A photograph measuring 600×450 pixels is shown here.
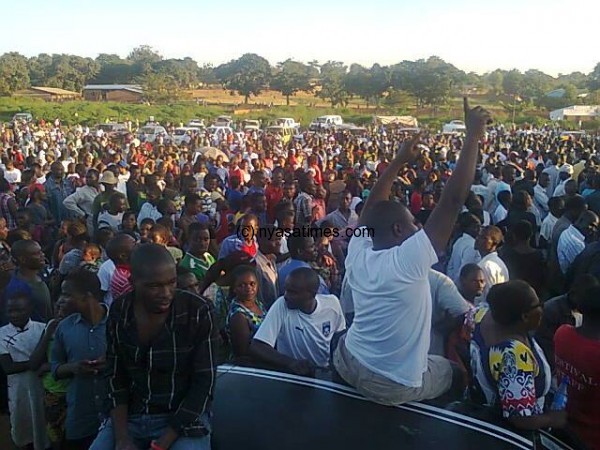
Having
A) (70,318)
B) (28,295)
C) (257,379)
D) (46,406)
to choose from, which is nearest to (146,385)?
(257,379)

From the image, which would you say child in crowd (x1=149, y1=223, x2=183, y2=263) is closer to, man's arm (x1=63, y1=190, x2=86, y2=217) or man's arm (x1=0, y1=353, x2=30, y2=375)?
man's arm (x1=0, y1=353, x2=30, y2=375)

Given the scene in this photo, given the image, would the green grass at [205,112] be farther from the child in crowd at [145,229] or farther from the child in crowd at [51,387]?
the child in crowd at [51,387]

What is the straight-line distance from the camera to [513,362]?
2.62 metres

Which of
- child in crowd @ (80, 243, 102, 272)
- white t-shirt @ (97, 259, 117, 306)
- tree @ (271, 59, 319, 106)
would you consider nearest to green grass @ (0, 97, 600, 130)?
tree @ (271, 59, 319, 106)

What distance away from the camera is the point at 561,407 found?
10.1ft

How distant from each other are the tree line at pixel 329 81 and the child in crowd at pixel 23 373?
163 feet

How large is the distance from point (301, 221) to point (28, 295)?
4262 millimetres

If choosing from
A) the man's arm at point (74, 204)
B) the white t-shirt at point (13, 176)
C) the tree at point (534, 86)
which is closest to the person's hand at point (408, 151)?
the man's arm at point (74, 204)

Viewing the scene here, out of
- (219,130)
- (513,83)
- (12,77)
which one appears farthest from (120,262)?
(513,83)

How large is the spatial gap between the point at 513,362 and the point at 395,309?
0.52 m

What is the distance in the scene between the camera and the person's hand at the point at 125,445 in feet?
8.59

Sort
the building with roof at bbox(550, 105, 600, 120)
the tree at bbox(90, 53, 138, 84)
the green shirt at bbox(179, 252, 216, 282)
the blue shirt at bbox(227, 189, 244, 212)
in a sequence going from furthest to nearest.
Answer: the tree at bbox(90, 53, 138, 84)
the building with roof at bbox(550, 105, 600, 120)
the blue shirt at bbox(227, 189, 244, 212)
the green shirt at bbox(179, 252, 216, 282)

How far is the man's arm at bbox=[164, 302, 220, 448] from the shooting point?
2.62 m

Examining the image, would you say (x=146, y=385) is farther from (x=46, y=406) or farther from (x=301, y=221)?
(x=301, y=221)
